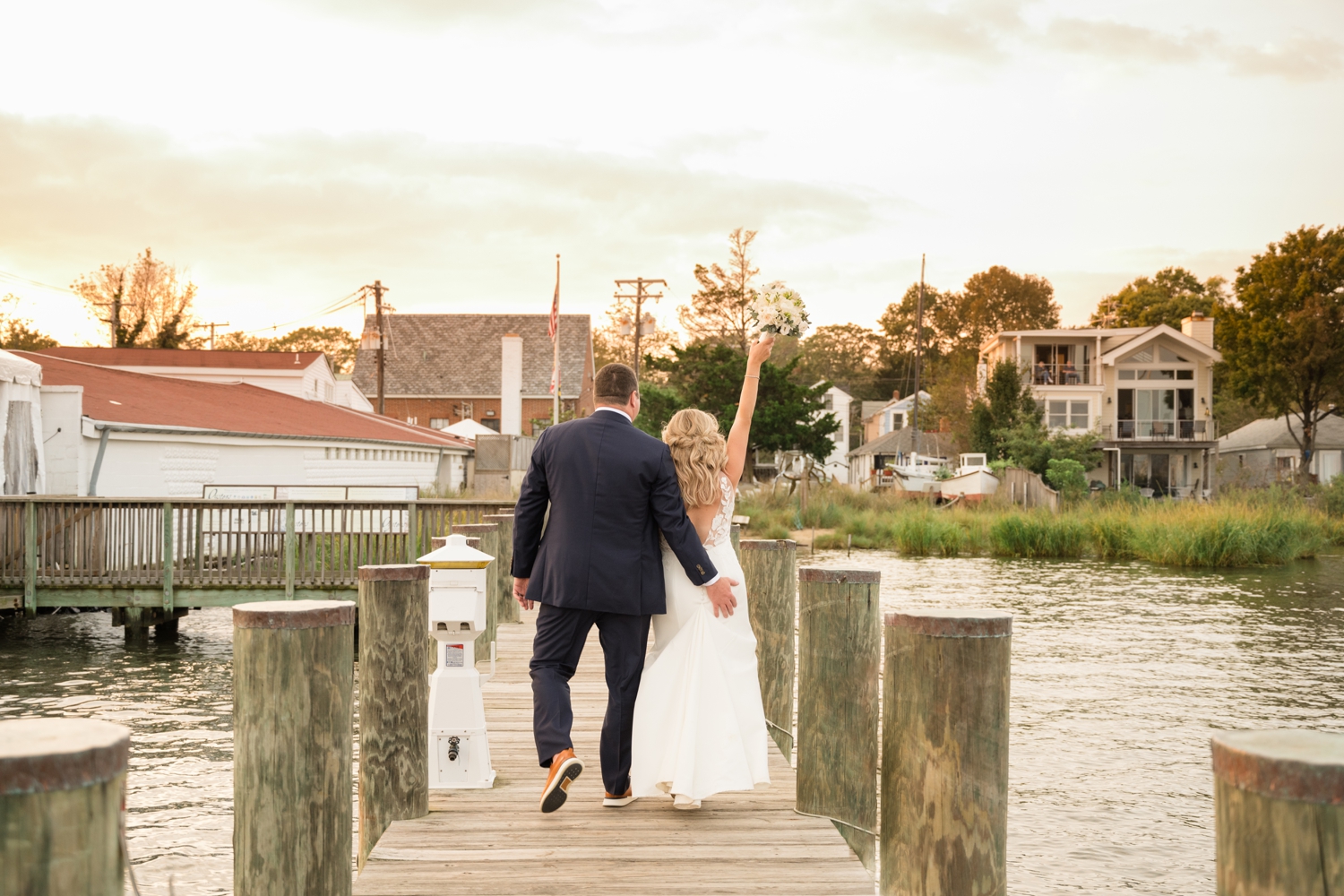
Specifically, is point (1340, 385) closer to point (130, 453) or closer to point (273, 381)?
point (273, 381)

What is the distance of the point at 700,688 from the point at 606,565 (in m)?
0.66

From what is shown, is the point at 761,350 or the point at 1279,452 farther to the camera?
the point at 1279,452

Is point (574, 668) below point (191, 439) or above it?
below

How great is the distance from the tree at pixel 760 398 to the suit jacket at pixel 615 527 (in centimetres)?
3707

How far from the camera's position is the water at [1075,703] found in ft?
28.4

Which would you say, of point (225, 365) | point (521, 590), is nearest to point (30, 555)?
point (521, 590)

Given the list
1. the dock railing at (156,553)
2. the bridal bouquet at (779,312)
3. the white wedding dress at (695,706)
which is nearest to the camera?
the white wedding dress at (695,706)

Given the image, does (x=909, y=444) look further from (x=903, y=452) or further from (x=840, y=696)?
(x=840, y=696)

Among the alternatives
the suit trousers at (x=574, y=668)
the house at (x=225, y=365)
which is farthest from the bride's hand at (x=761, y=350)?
the house at (x=225, y=365)

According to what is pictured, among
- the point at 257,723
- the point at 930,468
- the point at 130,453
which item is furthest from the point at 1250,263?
the point at 257,723

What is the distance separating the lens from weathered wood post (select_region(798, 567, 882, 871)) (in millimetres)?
4656

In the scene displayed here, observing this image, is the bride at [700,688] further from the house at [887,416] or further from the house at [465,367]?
the house at [887,416]

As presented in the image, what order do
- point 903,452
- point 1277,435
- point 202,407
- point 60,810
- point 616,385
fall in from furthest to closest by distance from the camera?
point 903,452 → point 1277,435 → point 202,407 → point 616,385 → point 60,810

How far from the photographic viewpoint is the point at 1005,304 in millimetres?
83562
